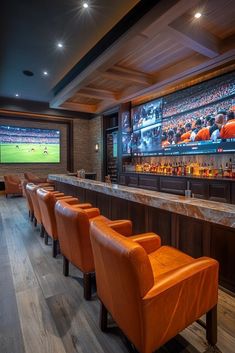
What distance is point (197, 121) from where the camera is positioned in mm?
4949

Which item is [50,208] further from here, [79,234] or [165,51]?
[165,51]

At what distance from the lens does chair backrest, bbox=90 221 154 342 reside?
1.12 metres

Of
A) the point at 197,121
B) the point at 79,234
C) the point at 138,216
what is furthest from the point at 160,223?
the point at 197,121

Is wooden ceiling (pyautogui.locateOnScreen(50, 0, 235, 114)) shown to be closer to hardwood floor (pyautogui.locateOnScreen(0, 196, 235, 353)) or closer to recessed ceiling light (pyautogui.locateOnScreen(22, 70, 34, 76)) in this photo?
recessed ceiling light (pyautogui.locateOnScreen(22, 70, 34, 76))

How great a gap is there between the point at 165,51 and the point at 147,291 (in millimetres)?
4331

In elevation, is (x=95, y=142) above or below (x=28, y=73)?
below

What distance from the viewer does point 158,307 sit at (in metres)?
1.17

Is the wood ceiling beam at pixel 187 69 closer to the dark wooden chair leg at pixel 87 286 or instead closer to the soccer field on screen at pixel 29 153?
the dark wooden chair leg at pixel 87 286

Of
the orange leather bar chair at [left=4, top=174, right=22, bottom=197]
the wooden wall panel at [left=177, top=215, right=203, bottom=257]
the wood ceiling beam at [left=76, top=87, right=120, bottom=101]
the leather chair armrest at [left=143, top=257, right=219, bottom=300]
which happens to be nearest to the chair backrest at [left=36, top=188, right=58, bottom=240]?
the wooden wall panel at [left=177, top=215, right=203, bottom=257]

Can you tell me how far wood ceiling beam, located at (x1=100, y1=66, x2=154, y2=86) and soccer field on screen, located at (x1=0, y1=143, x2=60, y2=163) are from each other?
5.13 metres

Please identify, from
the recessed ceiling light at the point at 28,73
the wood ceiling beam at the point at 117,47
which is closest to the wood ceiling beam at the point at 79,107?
the wood ceiling beam at the point at 117,47

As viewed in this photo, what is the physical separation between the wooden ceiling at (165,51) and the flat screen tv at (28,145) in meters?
2.96

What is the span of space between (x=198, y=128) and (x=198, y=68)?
1.22 m

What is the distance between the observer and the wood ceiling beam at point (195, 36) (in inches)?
123
